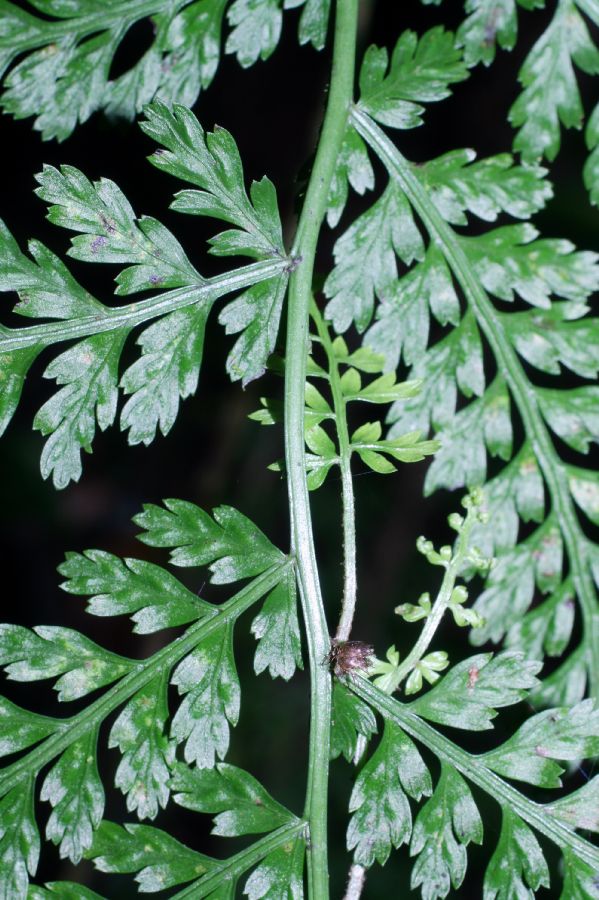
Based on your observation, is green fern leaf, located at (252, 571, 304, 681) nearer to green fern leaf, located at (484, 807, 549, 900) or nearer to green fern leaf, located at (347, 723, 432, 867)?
green fern leaf, located at (347, 723, 432, 867)

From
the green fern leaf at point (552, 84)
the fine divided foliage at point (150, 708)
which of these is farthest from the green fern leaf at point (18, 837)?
the green fern leaf at point (552, 84)

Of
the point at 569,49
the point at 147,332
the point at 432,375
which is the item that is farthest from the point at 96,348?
the point at 569,49

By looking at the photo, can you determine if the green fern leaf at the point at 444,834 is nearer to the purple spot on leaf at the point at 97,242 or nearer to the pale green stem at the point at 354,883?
the pale green stem at the point at 354,883

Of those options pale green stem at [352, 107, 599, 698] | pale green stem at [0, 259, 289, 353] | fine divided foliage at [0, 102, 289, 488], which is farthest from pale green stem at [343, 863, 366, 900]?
pale green stem at [0, 259, 289, 353]

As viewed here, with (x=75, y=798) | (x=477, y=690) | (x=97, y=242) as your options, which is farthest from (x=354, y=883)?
(x=97, y=242)

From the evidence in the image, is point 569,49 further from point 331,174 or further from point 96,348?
point 96,348

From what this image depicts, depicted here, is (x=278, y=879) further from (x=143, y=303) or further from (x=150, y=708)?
(x=143, y=303)
